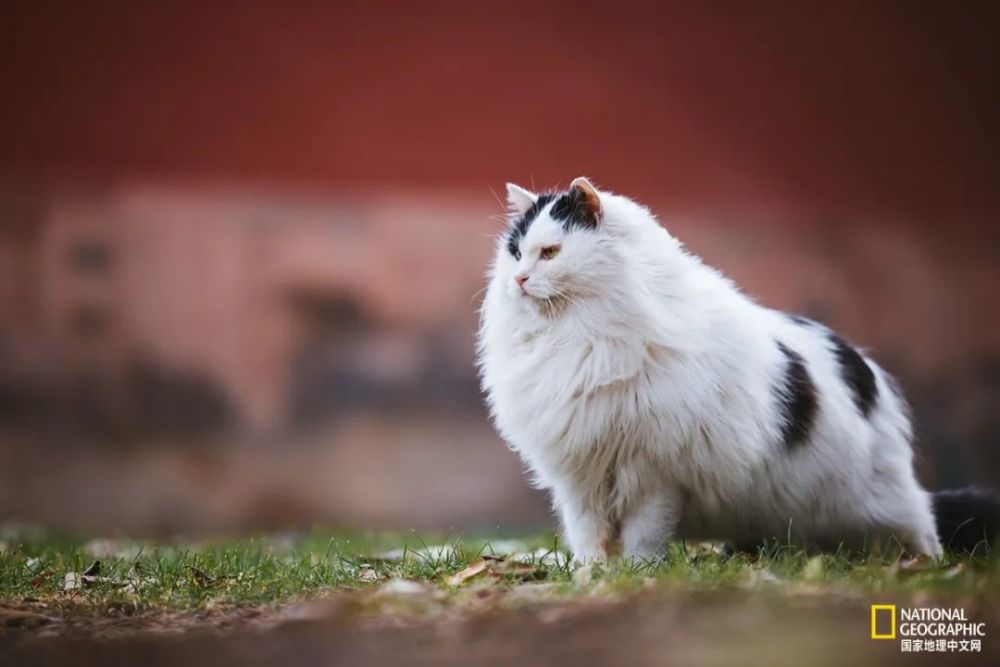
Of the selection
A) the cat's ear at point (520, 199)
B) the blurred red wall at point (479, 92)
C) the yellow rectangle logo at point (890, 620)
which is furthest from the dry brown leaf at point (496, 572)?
the blurred red wall at point (479, 92)

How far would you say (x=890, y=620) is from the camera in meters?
2.57

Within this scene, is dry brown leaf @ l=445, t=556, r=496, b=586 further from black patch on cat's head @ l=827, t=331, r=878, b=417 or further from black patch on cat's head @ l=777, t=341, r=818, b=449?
black patch on cat's head @ l=827, t=331, r=878, b=417

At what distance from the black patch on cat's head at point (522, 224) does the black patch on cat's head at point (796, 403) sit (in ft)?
3.38

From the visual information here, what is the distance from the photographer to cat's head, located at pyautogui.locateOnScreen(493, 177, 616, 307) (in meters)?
3.62

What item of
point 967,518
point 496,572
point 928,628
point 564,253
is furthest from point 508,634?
point 967,518

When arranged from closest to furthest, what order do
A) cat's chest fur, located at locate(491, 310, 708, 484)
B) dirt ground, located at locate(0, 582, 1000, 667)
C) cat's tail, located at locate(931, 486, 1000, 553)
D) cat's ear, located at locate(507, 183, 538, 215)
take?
1. dirt ground, located at locate(0, 582, 1000, 667)
2. cat's chest fur, located at locate(491, 310, 708, 484)
3. cat's ear, located at locate(507, 183, 538, 215)
4. cat's tail, located at locate(931, 486, 1000, 553)

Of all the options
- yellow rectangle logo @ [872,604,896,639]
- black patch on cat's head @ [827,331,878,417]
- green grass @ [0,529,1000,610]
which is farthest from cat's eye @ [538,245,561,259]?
yellow rectangle logo @ [872,604,896,639]

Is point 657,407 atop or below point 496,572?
atop

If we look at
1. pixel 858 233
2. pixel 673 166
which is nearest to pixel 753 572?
pixel 673 166

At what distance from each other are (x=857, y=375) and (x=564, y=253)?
1341mm

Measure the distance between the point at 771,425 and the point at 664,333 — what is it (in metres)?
0.52

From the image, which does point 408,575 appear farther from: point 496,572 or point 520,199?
point 520,199

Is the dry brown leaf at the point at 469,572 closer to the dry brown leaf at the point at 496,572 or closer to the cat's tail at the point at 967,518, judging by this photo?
the dry brown leaf at the point at 496,572

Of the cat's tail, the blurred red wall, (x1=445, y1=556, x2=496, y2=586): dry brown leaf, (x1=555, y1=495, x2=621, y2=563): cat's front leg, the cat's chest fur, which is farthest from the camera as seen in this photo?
the blurred red wall
